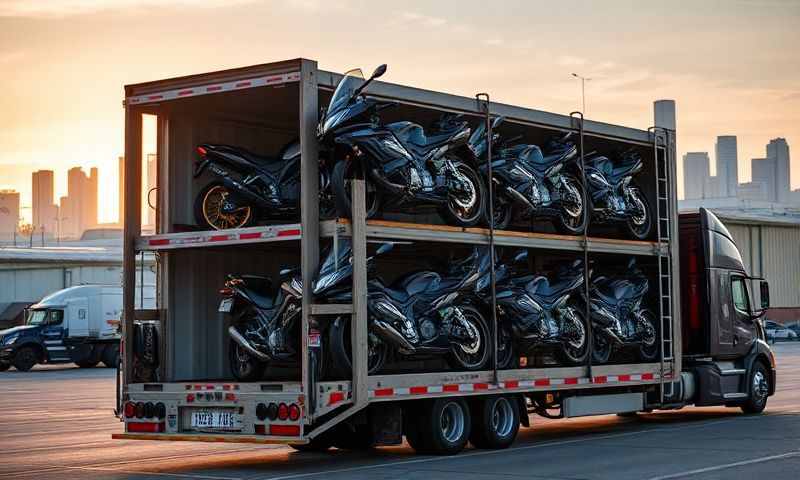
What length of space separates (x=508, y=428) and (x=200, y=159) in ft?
15.1

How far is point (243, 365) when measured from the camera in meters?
13.9

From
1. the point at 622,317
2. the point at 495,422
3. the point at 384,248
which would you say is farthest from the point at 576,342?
the point at 384,248

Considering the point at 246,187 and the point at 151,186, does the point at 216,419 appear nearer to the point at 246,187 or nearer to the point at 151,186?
the point at 246,187

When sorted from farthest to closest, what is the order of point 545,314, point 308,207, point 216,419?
point 545,314, point 216,419, point 308,207

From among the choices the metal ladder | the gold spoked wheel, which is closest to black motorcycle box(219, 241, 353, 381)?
the gold spoked wheel

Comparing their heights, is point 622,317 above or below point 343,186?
below

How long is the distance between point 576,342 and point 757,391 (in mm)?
4882

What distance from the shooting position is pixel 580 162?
1652cm

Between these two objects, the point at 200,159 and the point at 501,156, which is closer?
the point at 200,159

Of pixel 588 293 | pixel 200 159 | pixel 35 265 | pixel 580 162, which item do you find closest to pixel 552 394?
pixel 588 293

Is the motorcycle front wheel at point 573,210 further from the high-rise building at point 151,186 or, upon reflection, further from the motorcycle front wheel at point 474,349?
the high-rise building at point 151,186

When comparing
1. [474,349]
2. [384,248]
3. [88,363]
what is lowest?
[88,363]

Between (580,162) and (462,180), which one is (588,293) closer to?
(580,162)

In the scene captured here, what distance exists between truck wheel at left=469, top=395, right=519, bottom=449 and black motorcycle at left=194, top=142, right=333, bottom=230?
3.01 metres
